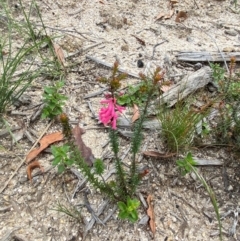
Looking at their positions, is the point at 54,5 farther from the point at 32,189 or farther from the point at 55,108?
the point at 32,189

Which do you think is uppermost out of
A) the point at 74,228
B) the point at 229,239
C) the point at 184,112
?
the point at 184,112

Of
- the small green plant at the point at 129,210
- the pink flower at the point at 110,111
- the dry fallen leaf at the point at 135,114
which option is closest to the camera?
the pink flower at the point at 110,111

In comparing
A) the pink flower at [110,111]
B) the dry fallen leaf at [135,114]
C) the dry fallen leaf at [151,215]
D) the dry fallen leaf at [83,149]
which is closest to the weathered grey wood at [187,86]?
the dry fallen leaf at [135,114]

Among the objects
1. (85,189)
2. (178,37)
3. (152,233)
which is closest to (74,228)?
(85,189)

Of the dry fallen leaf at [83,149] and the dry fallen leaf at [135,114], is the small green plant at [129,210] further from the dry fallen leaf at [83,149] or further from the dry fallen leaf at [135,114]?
the dry fallen leaf at [135,114]

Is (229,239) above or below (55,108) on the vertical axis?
below

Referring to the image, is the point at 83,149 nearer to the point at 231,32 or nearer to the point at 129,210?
the point at 129,210
